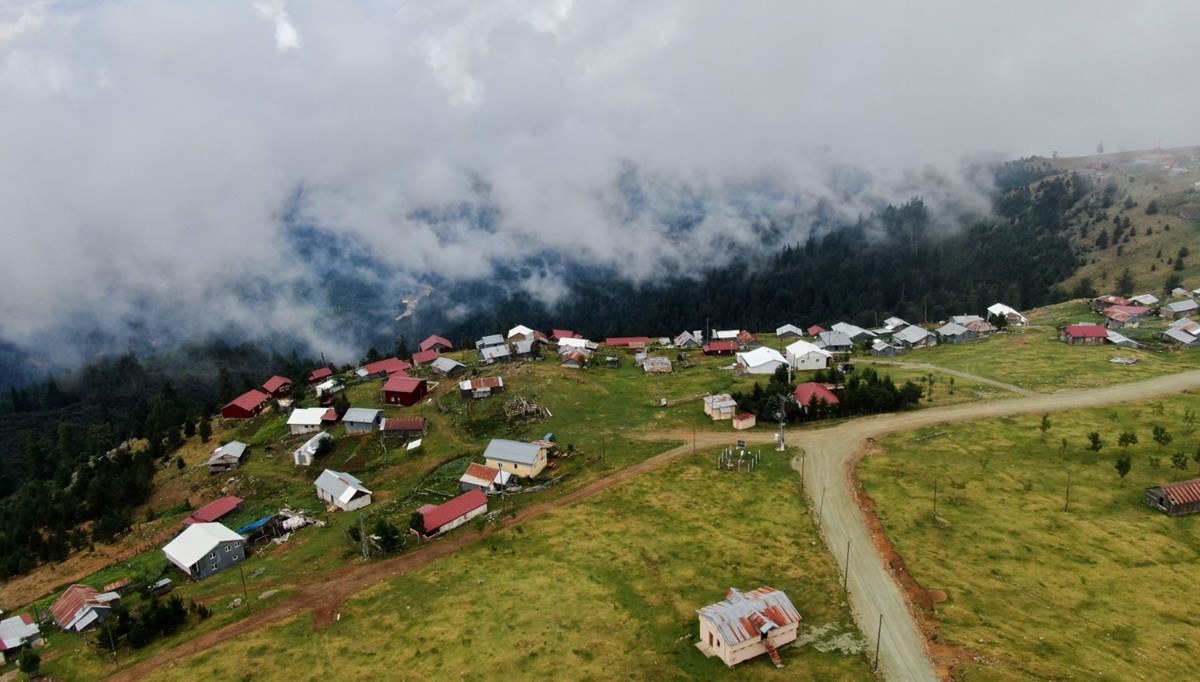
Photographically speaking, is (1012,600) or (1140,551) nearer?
(1012,600)

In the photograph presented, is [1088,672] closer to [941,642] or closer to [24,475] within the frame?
[941,642]

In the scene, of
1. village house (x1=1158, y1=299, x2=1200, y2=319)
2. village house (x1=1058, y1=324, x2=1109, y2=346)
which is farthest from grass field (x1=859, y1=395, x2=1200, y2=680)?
village house (x1=1158, y1=299, x2=1200, y2=319)

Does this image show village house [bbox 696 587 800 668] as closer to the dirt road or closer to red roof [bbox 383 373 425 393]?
the dirt road

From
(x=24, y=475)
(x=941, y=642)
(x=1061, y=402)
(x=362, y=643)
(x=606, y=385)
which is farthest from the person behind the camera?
(x=24, y=475)

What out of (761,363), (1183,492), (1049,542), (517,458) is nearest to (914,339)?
(761,363)

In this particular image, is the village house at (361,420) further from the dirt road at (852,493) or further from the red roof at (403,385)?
the dirt road at (852,493)

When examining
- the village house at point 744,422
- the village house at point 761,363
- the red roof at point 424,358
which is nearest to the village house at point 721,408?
the village house at point 744,422

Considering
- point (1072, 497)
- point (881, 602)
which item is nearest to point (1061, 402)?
point (1072, 497)
